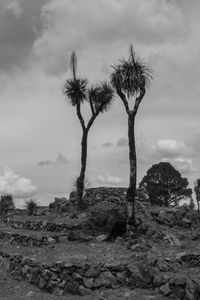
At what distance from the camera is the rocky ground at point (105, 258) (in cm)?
1400

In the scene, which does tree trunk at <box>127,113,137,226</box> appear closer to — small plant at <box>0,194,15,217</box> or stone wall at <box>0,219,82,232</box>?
stone wall at <box>0,219,82,232</box>

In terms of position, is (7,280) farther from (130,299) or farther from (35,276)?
(130,299)

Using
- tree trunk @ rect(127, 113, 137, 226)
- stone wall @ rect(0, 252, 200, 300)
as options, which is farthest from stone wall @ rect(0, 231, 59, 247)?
tree trunk @ rect(127, 113, 137, 226)

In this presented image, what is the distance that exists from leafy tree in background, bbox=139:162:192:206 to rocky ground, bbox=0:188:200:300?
22.3 meters

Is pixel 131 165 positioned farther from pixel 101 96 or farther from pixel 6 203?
pixel 6 203

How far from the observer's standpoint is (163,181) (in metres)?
45.8

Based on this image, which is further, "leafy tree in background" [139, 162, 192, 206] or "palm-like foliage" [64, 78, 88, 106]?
"leafy tree in background" [139, 162, 192, 206]

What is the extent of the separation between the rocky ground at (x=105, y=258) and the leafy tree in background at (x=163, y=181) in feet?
73.0

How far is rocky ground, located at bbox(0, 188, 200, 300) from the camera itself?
45.9 ft

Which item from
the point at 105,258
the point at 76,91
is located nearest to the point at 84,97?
the point at 76,91

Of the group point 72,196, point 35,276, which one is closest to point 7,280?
point 35,276

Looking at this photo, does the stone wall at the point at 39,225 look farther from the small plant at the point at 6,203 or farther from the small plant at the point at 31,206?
the small plant at the point at 6,203

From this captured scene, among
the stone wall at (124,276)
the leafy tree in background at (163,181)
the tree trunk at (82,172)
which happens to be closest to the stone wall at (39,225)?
the tree trunk at (82,172)

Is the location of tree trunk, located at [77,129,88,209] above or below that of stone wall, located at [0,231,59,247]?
above
